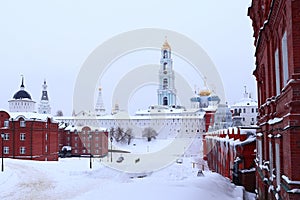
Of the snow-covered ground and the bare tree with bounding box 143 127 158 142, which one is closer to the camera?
the snow-covered ground

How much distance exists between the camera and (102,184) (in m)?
24.4

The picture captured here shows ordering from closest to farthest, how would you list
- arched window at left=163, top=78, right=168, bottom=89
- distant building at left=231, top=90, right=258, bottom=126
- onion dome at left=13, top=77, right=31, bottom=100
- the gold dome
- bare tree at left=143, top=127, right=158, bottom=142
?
onion dome at left=13, top=77, right=31, bottom=100, distant building at left=231, top=90, right=258, bottom=126, bare tree at left=143, top=127, right=158, bottom=142, the gold dome, arched window at left=163, top=78, right=168, bottom=89

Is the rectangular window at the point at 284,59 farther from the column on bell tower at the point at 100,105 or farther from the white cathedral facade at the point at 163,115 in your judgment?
the column on bell tower at the point at 100,105

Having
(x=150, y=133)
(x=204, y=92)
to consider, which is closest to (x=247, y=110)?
(x=204, y=92)

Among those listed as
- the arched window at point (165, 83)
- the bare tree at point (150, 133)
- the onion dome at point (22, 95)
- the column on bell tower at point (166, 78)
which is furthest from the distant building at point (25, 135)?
the arched window at point (165, 83)

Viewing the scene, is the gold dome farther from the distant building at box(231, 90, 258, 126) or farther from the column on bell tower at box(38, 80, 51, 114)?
the column on bell tower at box(38, 80, 51, 114)

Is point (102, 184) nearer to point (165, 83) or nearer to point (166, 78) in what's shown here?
point (166, 78)

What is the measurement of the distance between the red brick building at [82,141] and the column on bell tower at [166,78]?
45424 millimetres

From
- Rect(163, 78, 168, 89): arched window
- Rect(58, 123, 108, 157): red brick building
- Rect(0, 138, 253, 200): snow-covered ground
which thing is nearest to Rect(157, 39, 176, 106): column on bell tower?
Rect(163, 78, 168, 89): arched window

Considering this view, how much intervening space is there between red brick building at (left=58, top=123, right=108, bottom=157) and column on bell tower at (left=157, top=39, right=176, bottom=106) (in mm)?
45424

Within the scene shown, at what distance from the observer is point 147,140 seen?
9300cm

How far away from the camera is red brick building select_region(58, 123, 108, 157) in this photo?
6153 cm

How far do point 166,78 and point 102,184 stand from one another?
8188 cm

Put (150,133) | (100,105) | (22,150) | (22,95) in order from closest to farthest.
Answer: (22,150)
(22,95)
(150,133)
(100,105)
